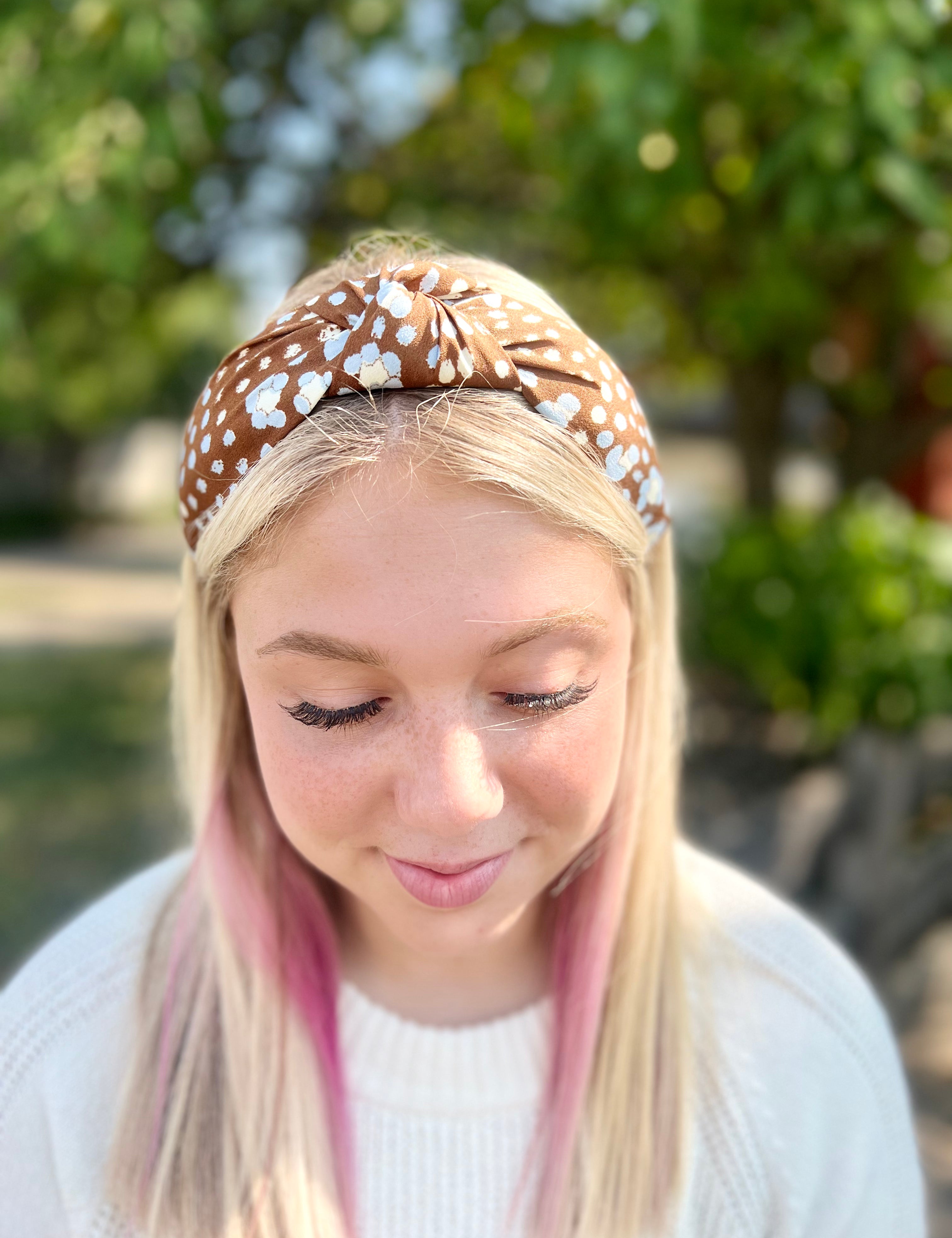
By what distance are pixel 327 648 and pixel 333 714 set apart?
8 centimetres

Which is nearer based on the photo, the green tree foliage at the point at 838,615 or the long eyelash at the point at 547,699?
the long eyelash at the point at 547,699

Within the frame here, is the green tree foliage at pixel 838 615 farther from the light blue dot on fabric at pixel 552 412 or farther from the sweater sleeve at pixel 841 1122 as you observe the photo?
the light blue dot on fabric at pixel 552 412

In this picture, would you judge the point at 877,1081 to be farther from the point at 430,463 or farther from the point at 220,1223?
the point at 430,463

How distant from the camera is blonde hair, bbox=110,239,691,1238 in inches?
53.9

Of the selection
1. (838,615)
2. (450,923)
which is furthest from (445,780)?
(838,615)

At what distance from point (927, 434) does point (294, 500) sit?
5533 mm

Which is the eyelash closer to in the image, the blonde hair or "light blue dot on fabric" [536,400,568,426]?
the blonde hair

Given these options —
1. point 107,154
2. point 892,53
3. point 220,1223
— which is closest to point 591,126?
point 892,53

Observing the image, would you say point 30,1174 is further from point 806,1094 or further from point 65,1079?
point 806,1094

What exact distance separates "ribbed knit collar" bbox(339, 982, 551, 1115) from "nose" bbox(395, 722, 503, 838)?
0.44m

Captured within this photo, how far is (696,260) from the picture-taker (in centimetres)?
568

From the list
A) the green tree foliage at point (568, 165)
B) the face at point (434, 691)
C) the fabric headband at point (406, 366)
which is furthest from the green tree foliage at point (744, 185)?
the face at point (434, 691)

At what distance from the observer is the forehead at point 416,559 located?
113cm

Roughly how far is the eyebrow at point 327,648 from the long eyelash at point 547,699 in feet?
0.49
